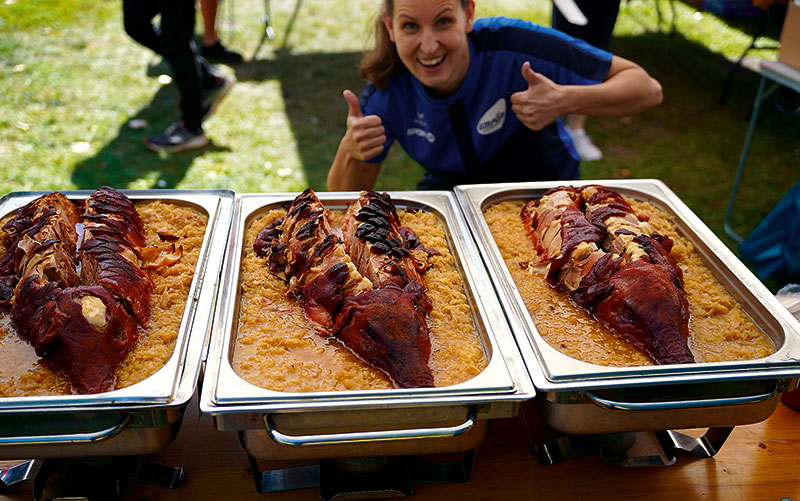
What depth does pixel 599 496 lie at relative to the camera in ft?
5.79

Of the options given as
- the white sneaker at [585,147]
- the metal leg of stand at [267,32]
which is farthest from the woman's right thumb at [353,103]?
the metal leg of stand at [267,32]

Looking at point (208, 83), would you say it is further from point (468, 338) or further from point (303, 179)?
point (468, 338)

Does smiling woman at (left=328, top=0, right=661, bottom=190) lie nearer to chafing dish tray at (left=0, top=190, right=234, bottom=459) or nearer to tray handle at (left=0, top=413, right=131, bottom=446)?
chafing dish tray at (left=0, top=190, right=234, bottom=459)

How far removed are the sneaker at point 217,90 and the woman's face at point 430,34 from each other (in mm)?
4050

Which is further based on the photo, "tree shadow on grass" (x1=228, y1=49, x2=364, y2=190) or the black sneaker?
the black sneaker

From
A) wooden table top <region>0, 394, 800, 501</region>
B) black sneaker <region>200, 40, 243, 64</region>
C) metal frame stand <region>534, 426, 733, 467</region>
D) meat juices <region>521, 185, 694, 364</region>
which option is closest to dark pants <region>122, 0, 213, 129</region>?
black sneaker <region>200, 40, 243, 64</region>

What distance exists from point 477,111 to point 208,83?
441cm

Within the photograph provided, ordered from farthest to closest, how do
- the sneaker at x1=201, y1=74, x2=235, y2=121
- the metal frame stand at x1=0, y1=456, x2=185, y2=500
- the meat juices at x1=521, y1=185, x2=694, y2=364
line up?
the sneaker at x1=201, y1=74, x2=235, y2=121, the meat juices at x1=521, y1=185, x2=694, y2=364, the metal frame stand at x1=0, y1=456, x2=185, y2=500

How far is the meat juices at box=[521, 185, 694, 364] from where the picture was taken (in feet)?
5.85

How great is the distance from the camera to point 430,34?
2.61 m

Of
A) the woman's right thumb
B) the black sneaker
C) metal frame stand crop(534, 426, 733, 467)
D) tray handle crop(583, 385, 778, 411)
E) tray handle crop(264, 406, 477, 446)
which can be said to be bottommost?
the black sneaker

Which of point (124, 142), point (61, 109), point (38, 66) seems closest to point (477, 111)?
point (124, 142)

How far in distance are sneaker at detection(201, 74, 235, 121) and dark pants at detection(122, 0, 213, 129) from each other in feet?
2.10

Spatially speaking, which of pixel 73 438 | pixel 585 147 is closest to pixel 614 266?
pixel 73 438
